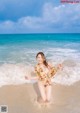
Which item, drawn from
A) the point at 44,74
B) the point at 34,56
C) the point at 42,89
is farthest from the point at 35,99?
the point at 34,56

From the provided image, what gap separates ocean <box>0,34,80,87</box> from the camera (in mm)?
2488

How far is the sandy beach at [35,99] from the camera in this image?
95.9 inches

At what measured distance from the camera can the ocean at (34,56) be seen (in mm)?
2488

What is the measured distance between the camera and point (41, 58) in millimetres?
2443

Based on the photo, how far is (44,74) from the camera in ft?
7.98

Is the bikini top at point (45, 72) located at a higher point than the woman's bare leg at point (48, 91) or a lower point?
higher

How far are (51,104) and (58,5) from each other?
0.70 m

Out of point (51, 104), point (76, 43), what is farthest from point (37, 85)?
point (76, 43)

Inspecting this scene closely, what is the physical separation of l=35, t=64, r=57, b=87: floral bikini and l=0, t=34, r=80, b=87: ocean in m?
0.05

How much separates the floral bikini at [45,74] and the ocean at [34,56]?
0.05 m

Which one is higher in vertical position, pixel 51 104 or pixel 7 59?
pixel 7 59

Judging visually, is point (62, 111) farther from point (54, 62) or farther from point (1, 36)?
point (1, 36)

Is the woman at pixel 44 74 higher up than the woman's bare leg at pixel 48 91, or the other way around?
the woman at pixel 44 74

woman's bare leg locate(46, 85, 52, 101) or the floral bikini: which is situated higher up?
the floral bikini
